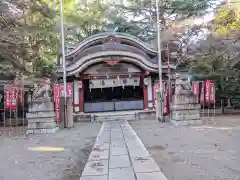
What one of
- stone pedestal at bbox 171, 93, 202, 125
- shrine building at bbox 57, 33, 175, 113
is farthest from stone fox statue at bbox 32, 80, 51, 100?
stone pedestal at bbox 171, 93, 202, 125

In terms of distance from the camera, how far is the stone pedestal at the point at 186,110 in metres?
12.3

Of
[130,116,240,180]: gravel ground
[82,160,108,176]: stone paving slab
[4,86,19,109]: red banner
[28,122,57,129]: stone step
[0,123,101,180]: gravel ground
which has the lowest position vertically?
[0,123,101,180]: gravel ground

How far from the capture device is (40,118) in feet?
38.6

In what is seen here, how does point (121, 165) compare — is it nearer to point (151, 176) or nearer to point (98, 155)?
point (151, 176)

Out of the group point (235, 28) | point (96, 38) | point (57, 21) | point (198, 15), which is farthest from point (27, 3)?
point (198, 15)

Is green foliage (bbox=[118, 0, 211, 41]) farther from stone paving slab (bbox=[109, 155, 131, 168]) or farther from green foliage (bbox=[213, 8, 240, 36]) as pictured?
stone paving slab (bbox=[109, 155, 131, 168])

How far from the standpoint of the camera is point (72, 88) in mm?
17734

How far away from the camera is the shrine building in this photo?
671 inches

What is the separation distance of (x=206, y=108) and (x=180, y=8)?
913cm

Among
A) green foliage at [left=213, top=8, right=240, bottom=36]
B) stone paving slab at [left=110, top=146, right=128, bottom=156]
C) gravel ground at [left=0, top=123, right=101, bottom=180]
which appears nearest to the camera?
gravel ground at [left=0, top=123, right=101, bottom=180]

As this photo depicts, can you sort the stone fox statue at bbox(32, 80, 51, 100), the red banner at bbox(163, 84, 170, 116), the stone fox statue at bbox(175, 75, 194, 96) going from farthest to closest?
the red banner at bbox(163, 84, 170, 116) → the stone fox statue at bbox(175, 75, 194, 96) → the stone fox statue at bbox(32, 80, 51, 100)

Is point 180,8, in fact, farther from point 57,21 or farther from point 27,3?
point 27,3

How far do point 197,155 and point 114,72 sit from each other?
39.6 feet

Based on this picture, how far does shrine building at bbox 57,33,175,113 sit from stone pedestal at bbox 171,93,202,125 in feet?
16.3
